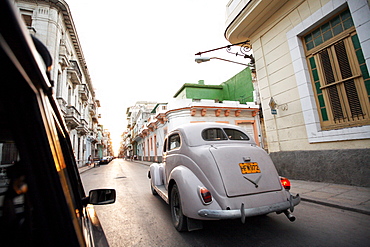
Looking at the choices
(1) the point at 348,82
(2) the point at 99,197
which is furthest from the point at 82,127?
(1) the point at 348,82

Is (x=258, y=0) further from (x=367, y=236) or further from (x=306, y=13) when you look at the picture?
(x=367, y=236)

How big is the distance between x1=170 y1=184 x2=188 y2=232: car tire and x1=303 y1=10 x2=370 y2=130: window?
5573 mm

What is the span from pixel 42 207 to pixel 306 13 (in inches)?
331

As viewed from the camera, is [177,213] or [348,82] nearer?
[177,213]

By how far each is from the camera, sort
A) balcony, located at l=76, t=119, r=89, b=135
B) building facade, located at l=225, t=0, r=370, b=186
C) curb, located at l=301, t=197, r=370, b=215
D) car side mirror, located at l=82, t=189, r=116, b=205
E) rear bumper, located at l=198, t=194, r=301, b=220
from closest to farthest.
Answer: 1. car side mirror, located at l=82, t=189, r=116, b=205
2. rear bumper, located at l=198, t=194, r=301, b=220
3. curb, located at l=301, t=197, r=370, b=215
4. building facade, located at l=225, t=0, r=370, b=186
5. balcony, located at l=76, t=119, r=89, b=135

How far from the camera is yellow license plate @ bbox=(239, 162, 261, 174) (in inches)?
109

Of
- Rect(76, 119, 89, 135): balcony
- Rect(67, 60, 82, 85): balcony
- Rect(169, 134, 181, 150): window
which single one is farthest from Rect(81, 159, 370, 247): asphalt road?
Rect(76, 119, 89, 135): balcony

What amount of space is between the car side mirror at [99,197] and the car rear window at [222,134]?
7.13ft

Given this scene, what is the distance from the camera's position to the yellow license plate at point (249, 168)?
9.08ft

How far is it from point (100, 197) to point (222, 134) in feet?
8.66

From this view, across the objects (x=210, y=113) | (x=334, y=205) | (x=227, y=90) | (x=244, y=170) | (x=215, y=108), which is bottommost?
(x=334, y=205)

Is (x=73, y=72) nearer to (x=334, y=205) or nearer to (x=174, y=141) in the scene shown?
(x=174, y=141)

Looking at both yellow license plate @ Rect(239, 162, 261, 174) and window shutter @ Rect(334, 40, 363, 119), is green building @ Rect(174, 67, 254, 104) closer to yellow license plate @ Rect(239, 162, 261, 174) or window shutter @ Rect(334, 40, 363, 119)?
window shutter @ Rect(334, 40, 363, 119)

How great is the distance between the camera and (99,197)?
1692mm
